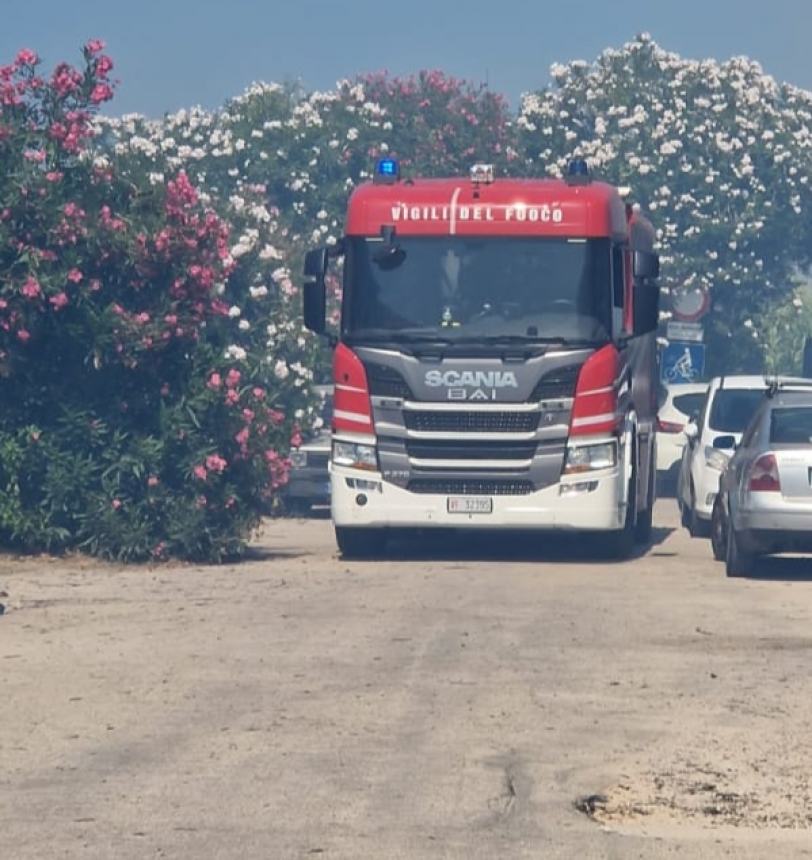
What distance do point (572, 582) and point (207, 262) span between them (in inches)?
208

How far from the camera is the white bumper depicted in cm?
2066

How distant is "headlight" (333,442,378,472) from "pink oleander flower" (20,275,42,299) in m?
3.01

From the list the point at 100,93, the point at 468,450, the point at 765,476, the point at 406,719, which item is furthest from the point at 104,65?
the point at 406,719

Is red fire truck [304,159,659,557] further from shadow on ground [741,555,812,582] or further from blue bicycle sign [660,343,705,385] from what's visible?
blue bicycle sign [660,343,705,385]

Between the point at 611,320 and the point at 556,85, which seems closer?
the point at 611,320

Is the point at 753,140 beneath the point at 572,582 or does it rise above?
above

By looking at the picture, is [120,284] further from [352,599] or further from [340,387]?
[352,599]

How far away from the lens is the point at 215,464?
68.9ft

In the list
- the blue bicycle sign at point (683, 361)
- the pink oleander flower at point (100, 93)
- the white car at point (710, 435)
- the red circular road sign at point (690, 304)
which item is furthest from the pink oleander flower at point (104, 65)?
the red circular road sign at point (690, 304)

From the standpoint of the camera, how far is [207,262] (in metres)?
22.0

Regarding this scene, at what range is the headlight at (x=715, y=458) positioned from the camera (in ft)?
82.0

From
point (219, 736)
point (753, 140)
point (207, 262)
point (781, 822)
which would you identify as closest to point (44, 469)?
point (207, 262)

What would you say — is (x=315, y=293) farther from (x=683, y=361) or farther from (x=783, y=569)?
(x=683, y=361)

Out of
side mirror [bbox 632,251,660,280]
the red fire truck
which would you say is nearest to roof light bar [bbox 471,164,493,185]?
the red fire truck
